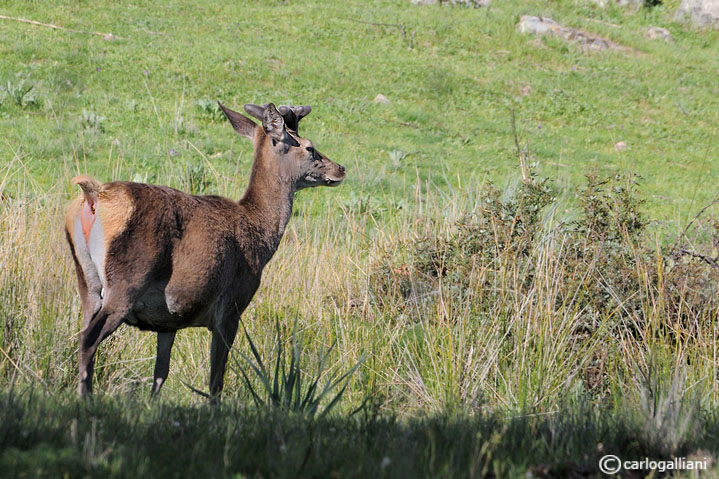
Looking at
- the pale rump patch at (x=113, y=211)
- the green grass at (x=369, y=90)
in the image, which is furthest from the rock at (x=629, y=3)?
the pale rump patch at (x=113, y=211)

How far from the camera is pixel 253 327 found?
6852mm

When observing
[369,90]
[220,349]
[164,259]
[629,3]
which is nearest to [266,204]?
[220,349]

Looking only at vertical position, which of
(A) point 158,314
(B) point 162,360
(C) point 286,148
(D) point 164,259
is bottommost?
A: (B) point 162,360

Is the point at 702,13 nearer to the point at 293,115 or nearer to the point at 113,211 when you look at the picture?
the point at 293,115

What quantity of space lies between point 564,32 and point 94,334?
21723 mm

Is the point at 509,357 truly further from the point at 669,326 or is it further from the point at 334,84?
the point at 334,84

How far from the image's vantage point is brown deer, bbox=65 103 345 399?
15.9ft

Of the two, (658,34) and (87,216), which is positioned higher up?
(658,34)

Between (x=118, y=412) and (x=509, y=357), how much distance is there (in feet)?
10.2

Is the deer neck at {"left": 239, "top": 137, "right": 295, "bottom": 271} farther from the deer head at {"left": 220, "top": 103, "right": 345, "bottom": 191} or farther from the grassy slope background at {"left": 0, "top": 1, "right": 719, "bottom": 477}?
the grassy slope background at {"left": 0, "top": 1, "right": 719, "bottom": 477}

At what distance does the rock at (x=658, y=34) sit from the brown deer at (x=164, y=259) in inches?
898

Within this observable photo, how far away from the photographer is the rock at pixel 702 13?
2736 centimetres

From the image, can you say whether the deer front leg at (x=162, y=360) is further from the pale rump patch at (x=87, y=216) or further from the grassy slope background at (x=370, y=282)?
the pale rump patch at (x=87, y=216)

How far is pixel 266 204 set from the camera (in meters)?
6.21
